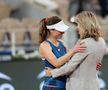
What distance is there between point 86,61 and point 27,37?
5531 mm

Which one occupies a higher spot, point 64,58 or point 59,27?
point 59,27

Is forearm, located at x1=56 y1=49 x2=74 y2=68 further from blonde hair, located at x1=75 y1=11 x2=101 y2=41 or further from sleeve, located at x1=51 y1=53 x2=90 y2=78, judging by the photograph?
blonde hair, located at x1=75 y1=11 x2=101 y2=41

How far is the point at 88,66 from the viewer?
5.57 meters

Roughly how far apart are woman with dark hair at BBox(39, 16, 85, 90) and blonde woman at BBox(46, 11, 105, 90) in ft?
0.36

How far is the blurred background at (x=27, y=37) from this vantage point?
869cm

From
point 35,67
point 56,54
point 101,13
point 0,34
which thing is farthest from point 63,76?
point 101,13

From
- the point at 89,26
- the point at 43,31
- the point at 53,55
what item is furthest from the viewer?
the point at 43,31

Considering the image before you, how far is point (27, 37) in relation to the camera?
36.2ft

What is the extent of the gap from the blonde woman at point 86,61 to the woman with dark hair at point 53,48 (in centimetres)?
11

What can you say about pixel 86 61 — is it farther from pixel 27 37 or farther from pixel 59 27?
pixel 27 37

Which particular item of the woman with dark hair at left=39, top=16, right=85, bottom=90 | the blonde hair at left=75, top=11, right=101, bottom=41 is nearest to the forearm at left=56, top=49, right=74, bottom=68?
the woman with dark hair at left=39, top=16, right=85, bottom=90

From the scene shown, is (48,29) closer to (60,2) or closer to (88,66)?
(88,66)

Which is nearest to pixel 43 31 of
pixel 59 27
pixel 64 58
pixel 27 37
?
pixel 59 27

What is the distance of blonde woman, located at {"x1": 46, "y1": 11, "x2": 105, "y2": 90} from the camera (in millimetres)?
5527
